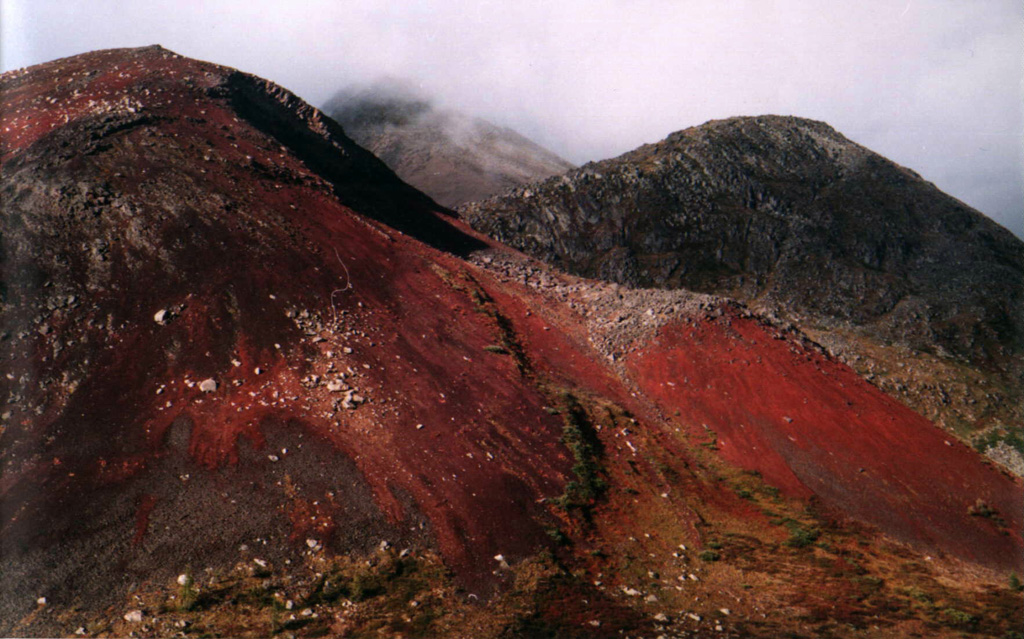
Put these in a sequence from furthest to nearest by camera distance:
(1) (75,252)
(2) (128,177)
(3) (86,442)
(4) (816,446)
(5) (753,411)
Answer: (5) (753,411), (4) (816,446), (2) (128,177), (1) (75,252), (3) (86,442)

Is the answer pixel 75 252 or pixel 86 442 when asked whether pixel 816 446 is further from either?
pixel 75 252

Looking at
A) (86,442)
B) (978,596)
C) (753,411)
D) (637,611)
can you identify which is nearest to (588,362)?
(753,411)

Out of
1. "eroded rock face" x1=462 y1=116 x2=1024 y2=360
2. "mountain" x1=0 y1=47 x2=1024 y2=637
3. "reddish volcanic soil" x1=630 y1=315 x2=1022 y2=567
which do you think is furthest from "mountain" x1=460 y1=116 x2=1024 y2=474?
"mountain" x1=0 y1=47 x2=1024 y2=637

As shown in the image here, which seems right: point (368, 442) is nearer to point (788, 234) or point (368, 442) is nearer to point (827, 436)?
point (827, 436)

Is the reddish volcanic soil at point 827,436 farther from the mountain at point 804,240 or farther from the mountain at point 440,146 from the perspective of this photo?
the mountain at point 440,146

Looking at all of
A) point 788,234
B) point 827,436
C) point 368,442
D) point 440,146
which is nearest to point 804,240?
point 788,234
